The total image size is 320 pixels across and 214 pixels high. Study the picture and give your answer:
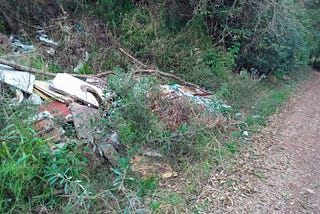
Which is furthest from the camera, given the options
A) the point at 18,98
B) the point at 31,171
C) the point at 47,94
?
the point at 47,94

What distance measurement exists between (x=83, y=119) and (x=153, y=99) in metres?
1.08

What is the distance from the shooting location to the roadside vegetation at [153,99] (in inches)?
108

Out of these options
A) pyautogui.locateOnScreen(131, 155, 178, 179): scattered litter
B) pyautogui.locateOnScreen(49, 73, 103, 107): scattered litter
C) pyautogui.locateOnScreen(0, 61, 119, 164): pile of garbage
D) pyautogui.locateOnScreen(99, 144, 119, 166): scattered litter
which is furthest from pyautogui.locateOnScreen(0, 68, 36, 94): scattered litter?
pyautogui.locateOnScreen(131, 155, 178, 179): scattered litter

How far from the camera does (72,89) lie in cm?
450

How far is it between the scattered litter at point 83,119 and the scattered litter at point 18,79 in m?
0.62

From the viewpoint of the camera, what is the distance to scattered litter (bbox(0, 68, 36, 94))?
3.94 metres

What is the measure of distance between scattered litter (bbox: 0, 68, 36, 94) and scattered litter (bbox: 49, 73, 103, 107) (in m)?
0.34

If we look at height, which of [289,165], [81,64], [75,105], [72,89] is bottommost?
[81,64]

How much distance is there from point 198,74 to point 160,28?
4.91 ft

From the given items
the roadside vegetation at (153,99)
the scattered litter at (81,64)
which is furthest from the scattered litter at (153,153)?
the scattered litter at (81,64)

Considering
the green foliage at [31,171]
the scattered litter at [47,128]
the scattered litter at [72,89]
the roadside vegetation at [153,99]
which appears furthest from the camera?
the scattered litter at [72,89]

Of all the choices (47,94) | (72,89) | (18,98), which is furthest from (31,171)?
(72,89)

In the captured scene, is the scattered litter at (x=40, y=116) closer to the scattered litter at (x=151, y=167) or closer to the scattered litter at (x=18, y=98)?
the scattered litter at (x=18, y=98)

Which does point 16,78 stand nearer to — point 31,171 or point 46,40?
point 31,171
